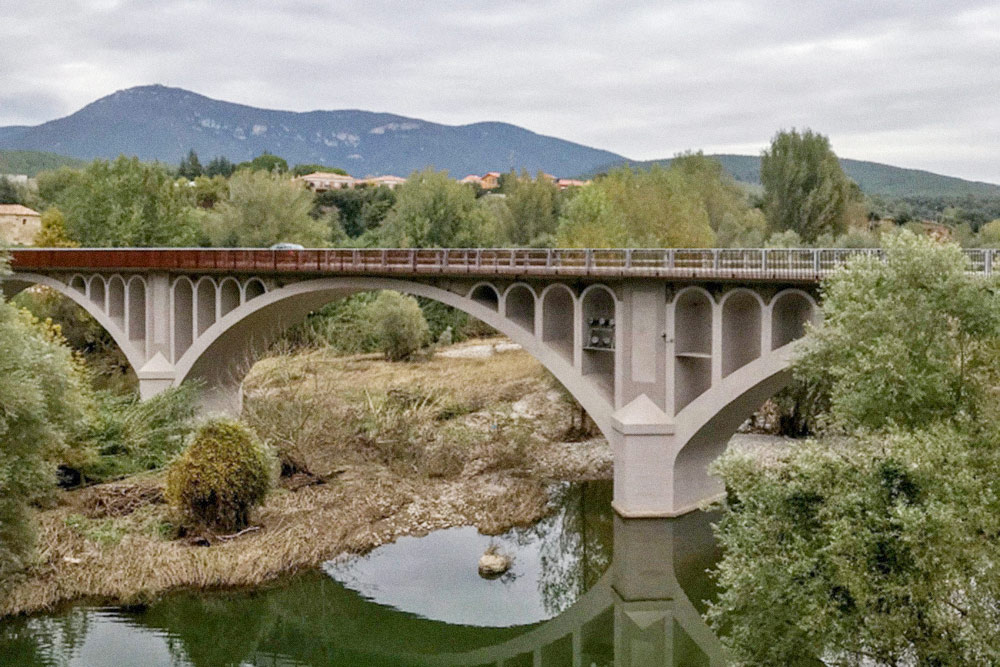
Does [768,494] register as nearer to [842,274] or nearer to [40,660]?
[842,274]

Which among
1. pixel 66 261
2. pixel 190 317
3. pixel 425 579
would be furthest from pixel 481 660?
pixel 66 261

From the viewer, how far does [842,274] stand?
14258mm

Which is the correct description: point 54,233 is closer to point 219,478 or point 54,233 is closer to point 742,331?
point 219,478

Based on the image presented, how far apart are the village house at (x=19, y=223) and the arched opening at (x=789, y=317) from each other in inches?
2563

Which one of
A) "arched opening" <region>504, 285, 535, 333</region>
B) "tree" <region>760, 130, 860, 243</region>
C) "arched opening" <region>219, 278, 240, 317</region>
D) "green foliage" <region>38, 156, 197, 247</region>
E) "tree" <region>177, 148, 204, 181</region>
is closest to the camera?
"arched opening" <region>504, 285, 535, 333</region>

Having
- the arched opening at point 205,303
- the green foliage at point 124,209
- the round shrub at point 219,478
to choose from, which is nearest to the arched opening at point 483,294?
the round shrub at point 219,478

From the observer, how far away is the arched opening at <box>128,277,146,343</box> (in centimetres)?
3594

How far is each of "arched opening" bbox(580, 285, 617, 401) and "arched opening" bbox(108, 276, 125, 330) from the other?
2032 cm

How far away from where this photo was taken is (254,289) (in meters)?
33.8

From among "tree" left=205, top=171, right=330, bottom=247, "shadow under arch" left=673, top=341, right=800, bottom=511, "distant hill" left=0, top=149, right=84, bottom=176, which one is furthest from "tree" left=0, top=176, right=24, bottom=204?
"distant hill" left=0, top=149, right=84, bottom=176

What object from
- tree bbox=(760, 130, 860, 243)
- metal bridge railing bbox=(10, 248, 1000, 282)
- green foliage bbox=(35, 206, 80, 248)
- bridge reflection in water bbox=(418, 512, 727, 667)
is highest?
tree bbox=(760, 130, 860, 243)

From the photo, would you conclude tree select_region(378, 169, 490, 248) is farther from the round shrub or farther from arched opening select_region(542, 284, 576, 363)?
the round shrub

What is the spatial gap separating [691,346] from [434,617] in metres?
9.18

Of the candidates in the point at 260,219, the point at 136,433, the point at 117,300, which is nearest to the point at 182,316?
the point at 117,300
